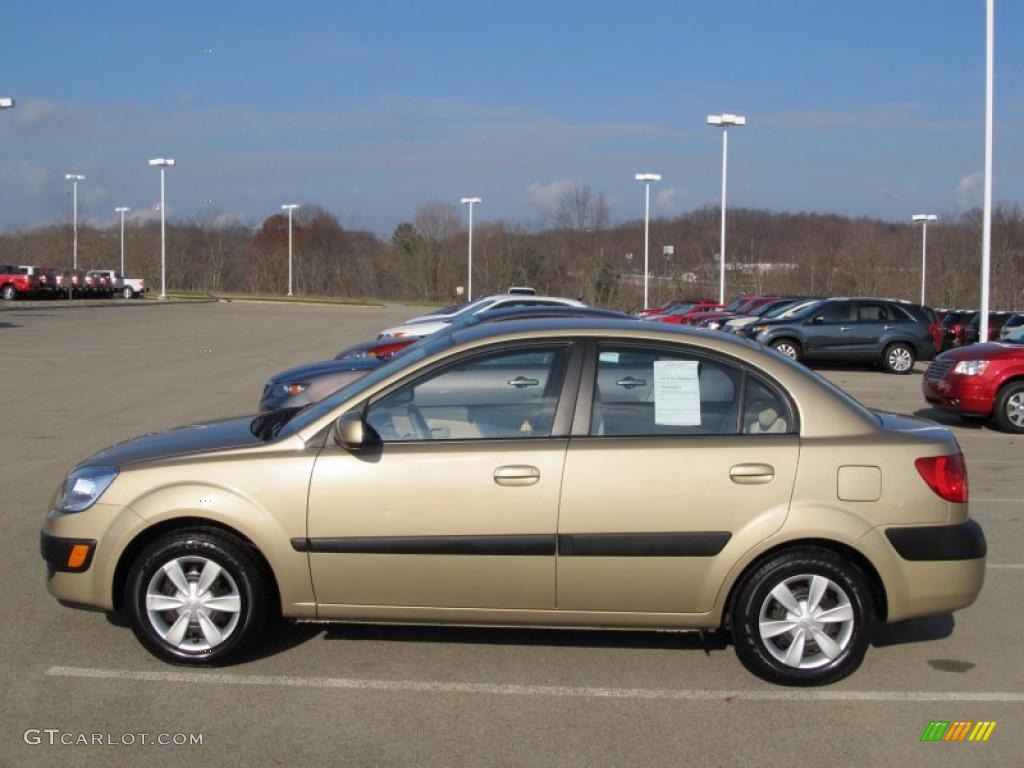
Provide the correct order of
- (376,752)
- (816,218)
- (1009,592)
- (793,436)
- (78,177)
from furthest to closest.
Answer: (816,218), (78,177), (1009,592), (793,436), (376,752)

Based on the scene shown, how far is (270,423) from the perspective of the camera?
5.78 meters

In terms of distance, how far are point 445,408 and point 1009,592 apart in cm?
386

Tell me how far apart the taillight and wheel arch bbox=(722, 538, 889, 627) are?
1.54 ft

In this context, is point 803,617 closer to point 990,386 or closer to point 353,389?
point 353,389

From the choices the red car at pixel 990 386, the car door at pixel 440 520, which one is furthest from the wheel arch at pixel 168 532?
the red car at pixel 990 386

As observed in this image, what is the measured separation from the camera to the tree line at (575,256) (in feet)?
252

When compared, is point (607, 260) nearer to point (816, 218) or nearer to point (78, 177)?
point (816, 218)

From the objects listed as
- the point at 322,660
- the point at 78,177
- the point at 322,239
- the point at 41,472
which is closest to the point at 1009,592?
the point at 322,660

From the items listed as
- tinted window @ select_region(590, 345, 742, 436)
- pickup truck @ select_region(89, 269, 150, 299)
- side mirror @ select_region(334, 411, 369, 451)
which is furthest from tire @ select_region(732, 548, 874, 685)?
pickup truck @ select_region(89, 269, 150, 299)

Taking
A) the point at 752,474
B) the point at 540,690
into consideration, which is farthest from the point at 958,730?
the point at 540,690

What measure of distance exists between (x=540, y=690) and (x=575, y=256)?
8267 cm

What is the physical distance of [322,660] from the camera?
5.37 m

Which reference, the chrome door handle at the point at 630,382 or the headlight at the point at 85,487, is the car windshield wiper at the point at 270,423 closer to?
the headlight at the point at 85,487

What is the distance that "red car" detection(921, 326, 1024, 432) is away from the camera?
14242 mm
